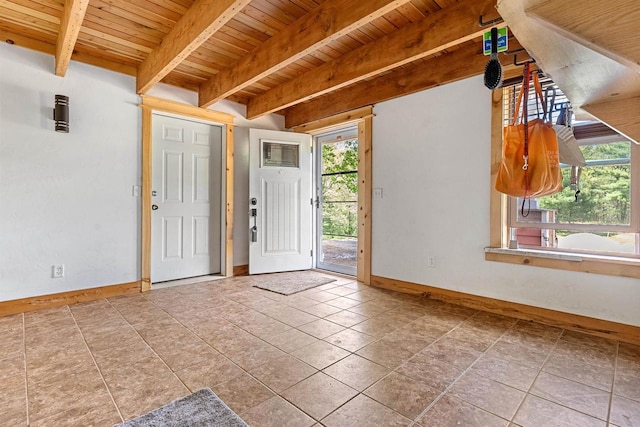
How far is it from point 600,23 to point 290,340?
211 cm

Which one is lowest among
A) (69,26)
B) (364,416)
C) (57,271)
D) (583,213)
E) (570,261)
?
(364,416)

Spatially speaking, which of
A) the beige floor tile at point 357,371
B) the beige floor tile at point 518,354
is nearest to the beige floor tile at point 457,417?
the beige floor tile at point 357,371

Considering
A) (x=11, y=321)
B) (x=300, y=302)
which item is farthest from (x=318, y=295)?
(x=11, y=321)

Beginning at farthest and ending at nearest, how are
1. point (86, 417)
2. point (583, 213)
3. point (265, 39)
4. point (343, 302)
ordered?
point (343, 302), point (265, 39), point (583, 213), point (86, 417)

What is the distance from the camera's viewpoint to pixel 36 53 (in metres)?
2.81

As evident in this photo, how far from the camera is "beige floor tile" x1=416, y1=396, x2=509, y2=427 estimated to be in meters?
1.33

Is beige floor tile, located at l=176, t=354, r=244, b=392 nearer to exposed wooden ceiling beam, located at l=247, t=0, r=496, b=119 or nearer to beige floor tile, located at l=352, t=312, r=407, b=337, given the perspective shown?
beige floor tile, located at l=352, t=312, r=407, b=337


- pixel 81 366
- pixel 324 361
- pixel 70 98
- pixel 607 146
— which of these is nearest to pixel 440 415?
pixel 324 361

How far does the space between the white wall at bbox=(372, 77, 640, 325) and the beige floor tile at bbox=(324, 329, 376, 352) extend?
126 centimetres

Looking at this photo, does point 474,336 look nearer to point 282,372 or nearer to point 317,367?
point 317,367

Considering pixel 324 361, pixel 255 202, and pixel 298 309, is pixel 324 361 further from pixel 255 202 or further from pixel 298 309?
pixel 255 202

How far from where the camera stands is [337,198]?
205 inches

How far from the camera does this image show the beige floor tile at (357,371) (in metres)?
1.65

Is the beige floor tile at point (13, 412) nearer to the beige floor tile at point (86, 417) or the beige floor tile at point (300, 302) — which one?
the beige floor tile at point (86, 417)
